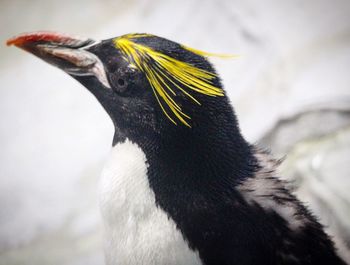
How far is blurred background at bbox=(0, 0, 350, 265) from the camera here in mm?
1834

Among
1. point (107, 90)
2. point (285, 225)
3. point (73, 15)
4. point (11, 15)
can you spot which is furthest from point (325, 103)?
point (11, 15)

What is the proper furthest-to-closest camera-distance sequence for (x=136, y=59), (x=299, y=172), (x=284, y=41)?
(x=284, y=41) → (x=299, y=172) → (x=136, y=59)

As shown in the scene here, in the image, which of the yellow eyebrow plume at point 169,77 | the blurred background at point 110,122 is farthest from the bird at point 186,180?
the blurred background at point 110,122

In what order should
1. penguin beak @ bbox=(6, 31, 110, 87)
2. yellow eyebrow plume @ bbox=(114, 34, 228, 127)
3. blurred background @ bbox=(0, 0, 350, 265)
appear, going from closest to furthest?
1. yellow eyebrow plume @ bbox=(114, 34, 228, 127)
2. penguin beak @ bbox=(6, 31, 110, 87)
3. blurred background @ bbox=(0, 0, 350, 265)

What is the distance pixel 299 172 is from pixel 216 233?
91 centimetres

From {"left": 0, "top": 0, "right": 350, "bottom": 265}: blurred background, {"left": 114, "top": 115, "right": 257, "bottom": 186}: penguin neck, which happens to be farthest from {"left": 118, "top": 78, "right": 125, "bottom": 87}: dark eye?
{"left": 0, "top": 0, "right": 350, "bottom": 265}: blurred background

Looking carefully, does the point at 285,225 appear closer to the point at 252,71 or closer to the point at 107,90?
the point at 107,90

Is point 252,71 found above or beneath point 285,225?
above

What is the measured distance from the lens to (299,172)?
5.85ft

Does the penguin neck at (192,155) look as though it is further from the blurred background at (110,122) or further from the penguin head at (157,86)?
the blurred background at (110,122)

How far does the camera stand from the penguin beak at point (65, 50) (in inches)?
41.5

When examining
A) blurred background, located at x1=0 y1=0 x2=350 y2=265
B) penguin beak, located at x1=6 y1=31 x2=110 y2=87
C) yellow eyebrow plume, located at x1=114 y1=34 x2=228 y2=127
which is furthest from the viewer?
blurred background, located at x1=0 y1=0 x2=350 y2=265

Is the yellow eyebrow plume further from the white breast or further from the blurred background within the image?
the blurred background

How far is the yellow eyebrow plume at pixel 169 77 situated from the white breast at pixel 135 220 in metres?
0.14
